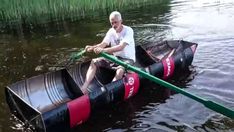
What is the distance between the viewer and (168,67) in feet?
26.6

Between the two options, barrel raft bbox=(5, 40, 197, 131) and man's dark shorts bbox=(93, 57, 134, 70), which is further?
man's dark shorts bbox=(93, 57, 134, 70)

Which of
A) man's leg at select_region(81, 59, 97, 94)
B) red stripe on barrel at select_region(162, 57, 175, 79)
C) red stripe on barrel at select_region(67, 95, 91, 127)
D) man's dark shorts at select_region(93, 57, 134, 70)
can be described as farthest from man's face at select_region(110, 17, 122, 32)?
red stripe on barrel at select_region(67, 95, 91, 127)

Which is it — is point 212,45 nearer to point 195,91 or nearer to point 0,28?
point 195,91

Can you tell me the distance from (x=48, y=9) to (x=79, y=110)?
10.9 metres

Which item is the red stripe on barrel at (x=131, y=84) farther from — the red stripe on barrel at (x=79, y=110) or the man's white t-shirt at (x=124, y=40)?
the red stripe on barrel at (x=79, y=110)

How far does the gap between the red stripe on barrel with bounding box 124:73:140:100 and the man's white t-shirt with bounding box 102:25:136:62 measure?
2.05 feet

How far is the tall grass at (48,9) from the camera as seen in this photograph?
49.5ft

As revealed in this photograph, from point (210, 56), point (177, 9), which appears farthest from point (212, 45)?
point (177, 9)

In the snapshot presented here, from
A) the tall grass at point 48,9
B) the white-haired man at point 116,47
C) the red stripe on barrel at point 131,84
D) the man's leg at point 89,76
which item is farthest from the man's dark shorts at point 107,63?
the tall grass at point 48,9

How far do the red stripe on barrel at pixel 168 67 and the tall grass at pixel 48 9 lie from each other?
29.5 feet

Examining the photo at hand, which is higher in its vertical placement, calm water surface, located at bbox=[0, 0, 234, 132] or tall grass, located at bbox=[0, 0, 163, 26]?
tall grass, located at bbox=[0, 0, 163, 26]

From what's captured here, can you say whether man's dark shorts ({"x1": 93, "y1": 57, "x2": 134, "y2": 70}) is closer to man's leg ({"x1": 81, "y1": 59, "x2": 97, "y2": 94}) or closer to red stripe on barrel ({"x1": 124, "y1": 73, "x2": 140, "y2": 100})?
man's leg ({"x1": 81, "y1": 59, "x2": 97, "y2": 94})

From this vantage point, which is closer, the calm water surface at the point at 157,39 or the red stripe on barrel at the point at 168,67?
the calm water surface at the point at 157,39

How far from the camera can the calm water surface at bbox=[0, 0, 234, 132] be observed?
636cm
